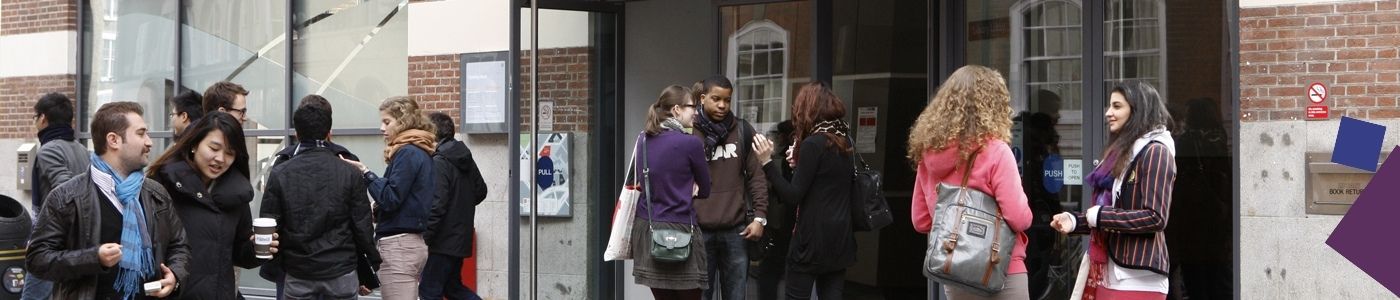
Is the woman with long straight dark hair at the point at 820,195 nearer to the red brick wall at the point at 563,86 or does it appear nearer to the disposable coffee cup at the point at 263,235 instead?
the red brick wall at the point at 563,86

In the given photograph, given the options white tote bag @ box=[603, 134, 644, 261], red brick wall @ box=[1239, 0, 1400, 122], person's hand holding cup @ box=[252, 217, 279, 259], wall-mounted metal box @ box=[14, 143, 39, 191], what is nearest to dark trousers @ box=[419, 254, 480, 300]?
white tote bag @ box=[603, 134, 644, 261]

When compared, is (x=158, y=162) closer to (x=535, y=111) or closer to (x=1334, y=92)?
(x=535, y=111)

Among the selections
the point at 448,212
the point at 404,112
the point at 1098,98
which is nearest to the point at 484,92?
the point at 448,212

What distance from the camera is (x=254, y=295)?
12.5m

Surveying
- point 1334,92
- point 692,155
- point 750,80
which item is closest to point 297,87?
point 750,80

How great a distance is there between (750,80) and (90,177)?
5.07 meters

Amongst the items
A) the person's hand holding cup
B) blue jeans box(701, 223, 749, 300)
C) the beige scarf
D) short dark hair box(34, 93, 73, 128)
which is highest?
short dark hair box(34, 93, 73, 128)

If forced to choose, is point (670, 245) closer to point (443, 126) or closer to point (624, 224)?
point (624, 224)

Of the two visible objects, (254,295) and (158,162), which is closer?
(158,162)

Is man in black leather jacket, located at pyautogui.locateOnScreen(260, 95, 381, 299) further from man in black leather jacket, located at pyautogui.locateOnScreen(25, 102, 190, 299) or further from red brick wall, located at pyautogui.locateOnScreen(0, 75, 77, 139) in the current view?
red brick wall, located at pyautogui.locateOnScreen(0, 75, 77, 139)

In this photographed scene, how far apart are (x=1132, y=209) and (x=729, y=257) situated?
2.77m

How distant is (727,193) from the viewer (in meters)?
8.12

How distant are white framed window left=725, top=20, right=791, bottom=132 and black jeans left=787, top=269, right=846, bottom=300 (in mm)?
2095

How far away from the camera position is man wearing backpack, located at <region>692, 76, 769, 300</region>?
8094mm
